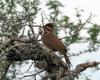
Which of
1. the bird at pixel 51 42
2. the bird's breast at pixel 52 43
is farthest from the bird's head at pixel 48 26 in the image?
the bird's breast at pixel 52 43

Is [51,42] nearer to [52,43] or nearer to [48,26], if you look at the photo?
[52,43]

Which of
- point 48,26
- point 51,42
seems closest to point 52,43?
point 51,42

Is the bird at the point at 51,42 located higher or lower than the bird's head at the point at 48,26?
lower

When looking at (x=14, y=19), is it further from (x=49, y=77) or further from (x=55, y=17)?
(x=49, y=77)

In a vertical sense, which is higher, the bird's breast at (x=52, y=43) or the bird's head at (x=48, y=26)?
the bird's head at (x=48, y=26)

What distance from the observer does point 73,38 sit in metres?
9.91

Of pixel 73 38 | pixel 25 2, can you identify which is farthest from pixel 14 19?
pixel 73 38

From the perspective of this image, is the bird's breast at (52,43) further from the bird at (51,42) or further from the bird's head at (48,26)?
the bird's head at (48,26)

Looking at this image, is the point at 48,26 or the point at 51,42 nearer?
the point at 48,26

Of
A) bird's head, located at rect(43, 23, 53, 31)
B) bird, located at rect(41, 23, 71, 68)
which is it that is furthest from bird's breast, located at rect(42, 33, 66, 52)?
bird's head, located at rect(43, 23, 53, 31)

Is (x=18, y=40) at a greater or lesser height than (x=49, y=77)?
greater

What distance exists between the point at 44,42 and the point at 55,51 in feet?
0.74

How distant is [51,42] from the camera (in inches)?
281

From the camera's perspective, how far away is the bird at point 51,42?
23.2 feet
